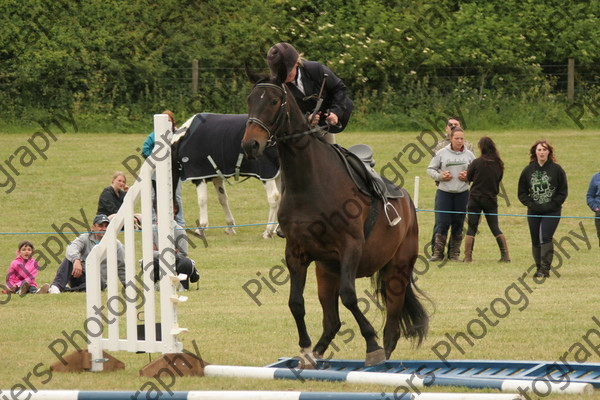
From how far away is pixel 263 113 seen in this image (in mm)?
6020

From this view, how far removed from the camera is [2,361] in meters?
7.14

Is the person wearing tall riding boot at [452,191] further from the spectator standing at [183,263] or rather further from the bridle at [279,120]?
the bridle at [279,120]

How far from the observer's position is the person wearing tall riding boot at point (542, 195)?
12.4 meters

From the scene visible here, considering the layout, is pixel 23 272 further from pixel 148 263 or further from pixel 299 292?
pixel 299 292

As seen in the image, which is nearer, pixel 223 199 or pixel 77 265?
pixel 77 265

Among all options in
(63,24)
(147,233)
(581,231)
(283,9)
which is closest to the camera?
(147,233)

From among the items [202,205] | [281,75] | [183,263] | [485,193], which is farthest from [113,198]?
[281,75]

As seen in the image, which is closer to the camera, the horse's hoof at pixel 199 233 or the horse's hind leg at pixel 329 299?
the horse's hind leg at pixel 329 299

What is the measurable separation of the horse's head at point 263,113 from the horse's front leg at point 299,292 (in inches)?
32.8

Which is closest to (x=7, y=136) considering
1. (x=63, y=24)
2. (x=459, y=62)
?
(x=63, y=24)

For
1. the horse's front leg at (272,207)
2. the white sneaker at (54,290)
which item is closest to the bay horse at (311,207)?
the white sneaker at (54,290)

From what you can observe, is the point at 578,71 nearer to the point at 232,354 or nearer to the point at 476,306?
the point at 476,306

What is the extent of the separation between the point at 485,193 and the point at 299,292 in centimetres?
753

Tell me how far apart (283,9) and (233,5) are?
1.60 metres
